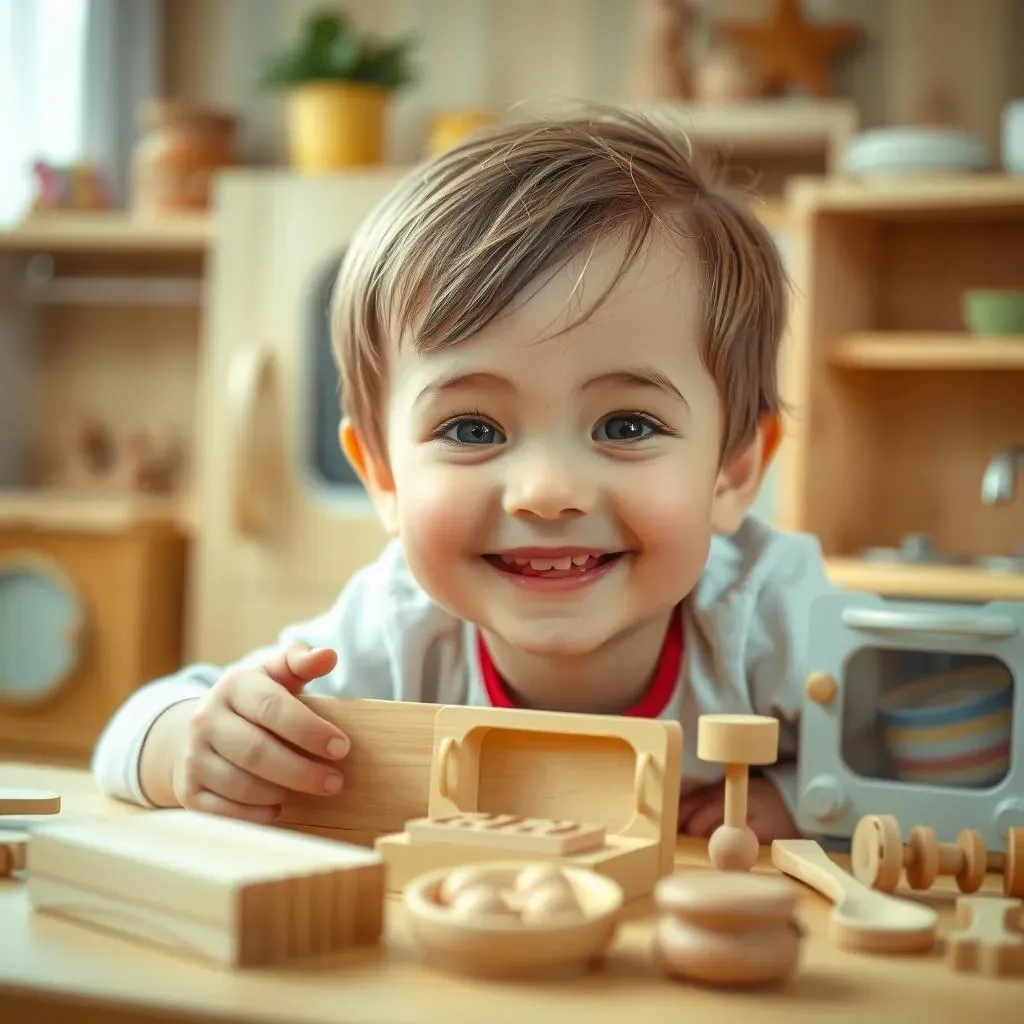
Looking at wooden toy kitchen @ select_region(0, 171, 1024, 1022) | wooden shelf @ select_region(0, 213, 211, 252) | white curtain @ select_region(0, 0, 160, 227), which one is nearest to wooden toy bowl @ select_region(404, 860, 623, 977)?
wooden toy kitchen @ select_region(0, 171, 1024, 1022)

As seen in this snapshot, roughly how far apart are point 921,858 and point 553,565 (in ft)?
0.94

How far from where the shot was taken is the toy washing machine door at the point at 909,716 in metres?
0.83

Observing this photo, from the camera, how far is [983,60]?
126 inches

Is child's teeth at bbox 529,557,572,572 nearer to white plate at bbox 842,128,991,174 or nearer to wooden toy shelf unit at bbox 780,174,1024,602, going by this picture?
wooden toy shelf unit at bbox 780,174,1024,602

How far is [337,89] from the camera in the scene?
10.5 ft

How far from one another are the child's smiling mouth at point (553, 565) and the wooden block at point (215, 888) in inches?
12.6

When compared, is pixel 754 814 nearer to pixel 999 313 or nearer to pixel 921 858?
pixel 921 858

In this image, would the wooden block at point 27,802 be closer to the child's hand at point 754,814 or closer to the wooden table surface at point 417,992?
the wooden table surface at point 417,992

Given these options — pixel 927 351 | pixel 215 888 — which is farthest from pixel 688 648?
pixel 927 351

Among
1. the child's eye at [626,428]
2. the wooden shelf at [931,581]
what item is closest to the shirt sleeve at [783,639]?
the child's eye at [626,428]

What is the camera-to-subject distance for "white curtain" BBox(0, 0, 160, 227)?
3.50 metres

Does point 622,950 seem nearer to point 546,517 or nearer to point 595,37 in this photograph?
point 546,517

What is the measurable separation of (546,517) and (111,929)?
36 centimetres

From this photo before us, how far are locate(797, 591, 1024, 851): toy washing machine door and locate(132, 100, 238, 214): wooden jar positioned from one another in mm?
2776
